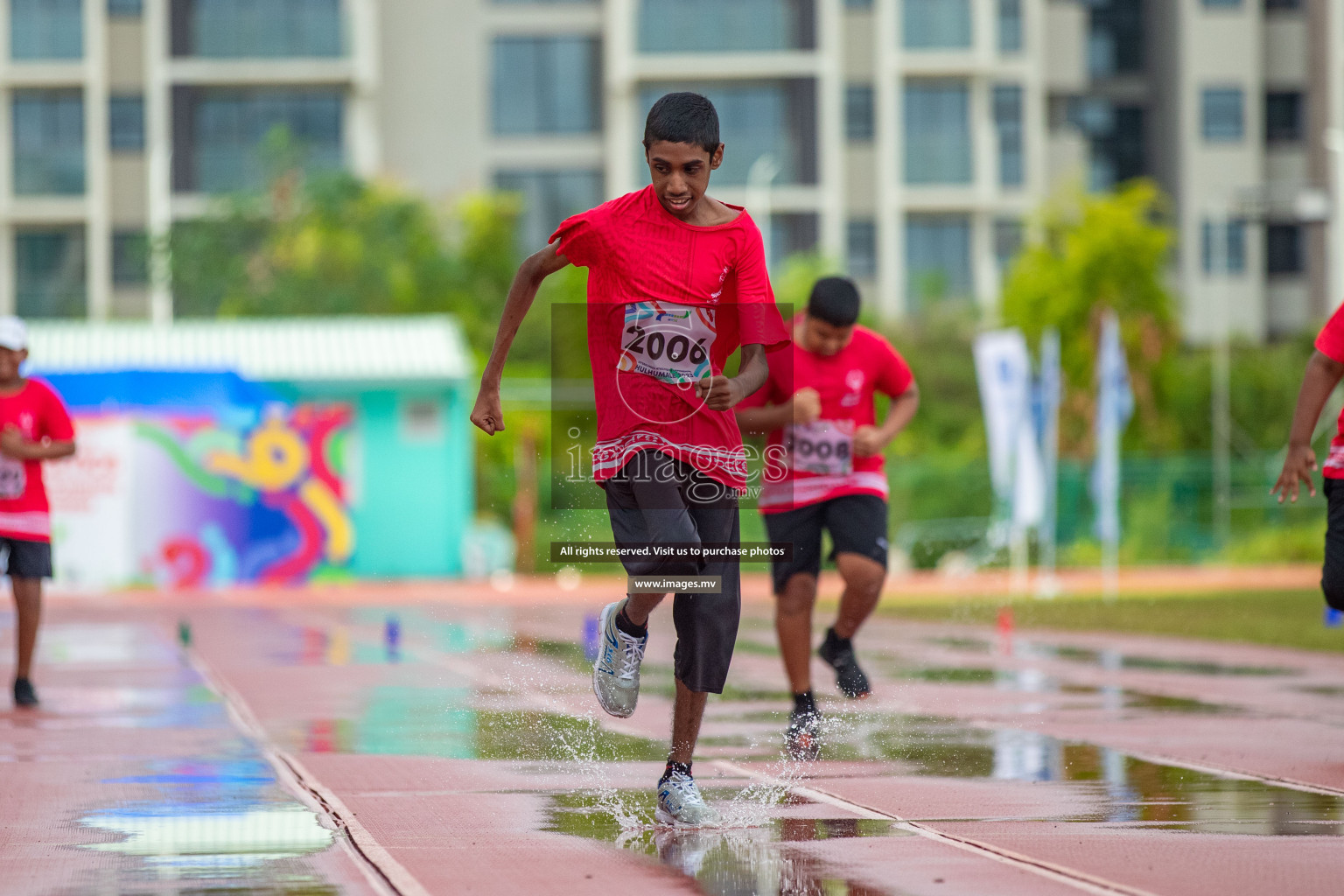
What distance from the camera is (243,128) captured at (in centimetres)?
5188

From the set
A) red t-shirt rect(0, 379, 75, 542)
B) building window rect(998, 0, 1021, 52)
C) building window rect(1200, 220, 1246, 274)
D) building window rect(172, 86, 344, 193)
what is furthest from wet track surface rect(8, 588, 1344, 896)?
building window rect(1200, 220, 1246, 274)

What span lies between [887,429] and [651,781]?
2824mm

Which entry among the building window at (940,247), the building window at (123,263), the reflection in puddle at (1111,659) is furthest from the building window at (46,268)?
the reflection in puddle at (1111,659)

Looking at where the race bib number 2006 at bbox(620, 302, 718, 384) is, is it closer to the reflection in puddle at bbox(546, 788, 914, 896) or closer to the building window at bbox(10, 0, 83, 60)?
the reflection in puddle at bbox(546, 788, 914, 896)

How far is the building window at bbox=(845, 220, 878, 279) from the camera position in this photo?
175 ft

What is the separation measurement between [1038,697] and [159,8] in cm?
4501

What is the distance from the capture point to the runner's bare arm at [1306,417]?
744 cm

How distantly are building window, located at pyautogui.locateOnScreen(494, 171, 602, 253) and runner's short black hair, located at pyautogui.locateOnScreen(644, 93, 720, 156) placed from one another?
46.9 metres

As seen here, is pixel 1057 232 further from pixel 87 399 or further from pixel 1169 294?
pixel 87 399

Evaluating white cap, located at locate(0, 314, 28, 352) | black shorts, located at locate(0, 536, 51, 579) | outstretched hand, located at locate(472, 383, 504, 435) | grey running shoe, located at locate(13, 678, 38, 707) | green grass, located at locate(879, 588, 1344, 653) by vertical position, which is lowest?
green grass, located at locate(879, 588, 1344, 653)

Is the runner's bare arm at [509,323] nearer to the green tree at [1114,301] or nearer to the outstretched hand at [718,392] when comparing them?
the outstretched hand at [718,392]

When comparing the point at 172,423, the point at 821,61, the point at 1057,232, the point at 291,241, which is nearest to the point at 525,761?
the point at 172,423

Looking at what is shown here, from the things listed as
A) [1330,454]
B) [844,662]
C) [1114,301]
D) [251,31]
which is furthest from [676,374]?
[251,31]

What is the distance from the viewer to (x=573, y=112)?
53.1 m
